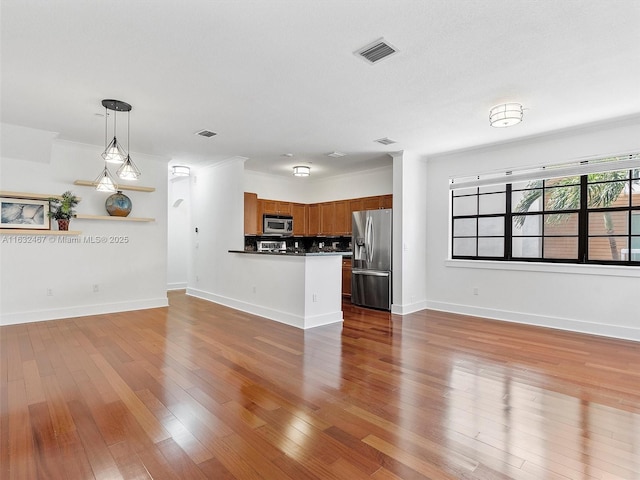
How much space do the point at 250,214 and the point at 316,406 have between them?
4961 mm

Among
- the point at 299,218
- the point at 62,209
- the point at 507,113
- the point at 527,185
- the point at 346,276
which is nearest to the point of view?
the point at 507,113

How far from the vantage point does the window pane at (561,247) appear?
15.9 ft

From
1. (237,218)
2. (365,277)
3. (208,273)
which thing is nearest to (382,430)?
(365,277)

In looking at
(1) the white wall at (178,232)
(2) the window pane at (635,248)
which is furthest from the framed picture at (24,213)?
(2) the window pane at (635,248)

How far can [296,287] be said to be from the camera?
4.90 metres

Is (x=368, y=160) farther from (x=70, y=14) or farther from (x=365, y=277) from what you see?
(x=70, y=14)

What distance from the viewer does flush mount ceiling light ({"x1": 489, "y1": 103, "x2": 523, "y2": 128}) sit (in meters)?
3.55

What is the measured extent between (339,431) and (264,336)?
7.53ft

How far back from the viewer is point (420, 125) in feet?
14.4

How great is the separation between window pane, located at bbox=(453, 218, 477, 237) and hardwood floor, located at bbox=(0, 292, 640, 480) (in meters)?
2.01

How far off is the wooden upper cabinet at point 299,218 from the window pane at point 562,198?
197 inches

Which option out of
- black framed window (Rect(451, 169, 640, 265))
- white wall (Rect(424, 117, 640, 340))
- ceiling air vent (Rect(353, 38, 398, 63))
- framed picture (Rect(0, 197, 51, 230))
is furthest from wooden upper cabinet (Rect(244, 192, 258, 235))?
ceiling air vent (Rect(353, 38, 398, 63))

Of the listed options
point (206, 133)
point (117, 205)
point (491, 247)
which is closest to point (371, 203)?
point (491, 247)

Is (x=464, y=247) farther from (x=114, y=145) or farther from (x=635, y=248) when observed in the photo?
(x=114, y=145)
